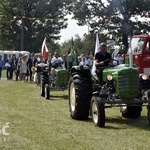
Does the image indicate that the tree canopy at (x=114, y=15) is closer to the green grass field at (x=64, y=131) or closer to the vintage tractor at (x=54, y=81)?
the vintage tractor at (x=54, y=81)

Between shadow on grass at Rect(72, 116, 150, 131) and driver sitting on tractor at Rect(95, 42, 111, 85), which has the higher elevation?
driver sitting on tractor at Rect(95, 42, 111, 85)

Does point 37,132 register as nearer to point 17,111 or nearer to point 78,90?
point 78,90

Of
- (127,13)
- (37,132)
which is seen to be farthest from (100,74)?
(127,13)

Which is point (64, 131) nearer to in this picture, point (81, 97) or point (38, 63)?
point (81, 97)

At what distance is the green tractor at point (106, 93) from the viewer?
28.1 ft

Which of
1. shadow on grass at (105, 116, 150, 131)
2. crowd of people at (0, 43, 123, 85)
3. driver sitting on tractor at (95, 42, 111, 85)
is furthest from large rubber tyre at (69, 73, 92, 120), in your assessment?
crowd of people at (0, 43, 123, 85)

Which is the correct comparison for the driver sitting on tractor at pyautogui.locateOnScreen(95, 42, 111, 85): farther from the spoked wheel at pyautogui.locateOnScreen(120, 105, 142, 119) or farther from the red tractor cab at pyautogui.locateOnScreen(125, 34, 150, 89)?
the red tractor cab at pyautogui.locateOnScreen(125, 34, 150, 89)

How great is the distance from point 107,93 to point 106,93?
0.07 feet

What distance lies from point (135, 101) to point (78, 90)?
4.29 ft

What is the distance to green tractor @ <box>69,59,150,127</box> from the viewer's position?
857 centimetres

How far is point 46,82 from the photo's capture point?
1512 centimetres

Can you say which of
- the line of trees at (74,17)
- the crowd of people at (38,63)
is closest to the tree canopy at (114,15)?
the line of trees at (74,17)

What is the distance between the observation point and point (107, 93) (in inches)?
345

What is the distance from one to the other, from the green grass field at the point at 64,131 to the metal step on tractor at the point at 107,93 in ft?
0.76
